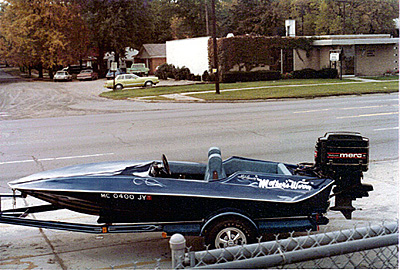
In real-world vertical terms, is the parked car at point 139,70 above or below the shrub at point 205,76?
above

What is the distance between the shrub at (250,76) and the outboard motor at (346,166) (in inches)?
1375

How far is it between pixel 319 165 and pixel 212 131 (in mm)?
9443

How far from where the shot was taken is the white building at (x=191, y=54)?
4453 centimetres

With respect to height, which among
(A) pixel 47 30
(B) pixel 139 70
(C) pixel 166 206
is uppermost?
(A) pixel 47 30

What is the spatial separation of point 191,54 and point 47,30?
21.8 metres

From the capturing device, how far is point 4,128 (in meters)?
18.8

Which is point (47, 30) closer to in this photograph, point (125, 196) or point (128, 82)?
point (128, 82)

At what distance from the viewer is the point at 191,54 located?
47.4 meters

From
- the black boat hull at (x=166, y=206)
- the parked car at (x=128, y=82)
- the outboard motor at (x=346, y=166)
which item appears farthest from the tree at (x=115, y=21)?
the black boat hull at (x=166, y=206)

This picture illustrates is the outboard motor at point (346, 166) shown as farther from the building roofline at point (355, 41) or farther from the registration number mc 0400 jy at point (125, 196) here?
the building roofline at point (355, 41)

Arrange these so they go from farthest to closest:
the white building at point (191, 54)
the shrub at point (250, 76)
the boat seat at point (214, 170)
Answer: the white building at point (191, 54) < the shrub at point (250, 76) < the boat seat at point (214, 170)

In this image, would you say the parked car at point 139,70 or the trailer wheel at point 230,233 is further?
the parked car at point 139,70

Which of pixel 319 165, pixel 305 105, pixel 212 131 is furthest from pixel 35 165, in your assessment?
pixel 305 105

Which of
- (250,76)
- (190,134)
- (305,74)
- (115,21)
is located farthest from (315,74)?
(190,134)
